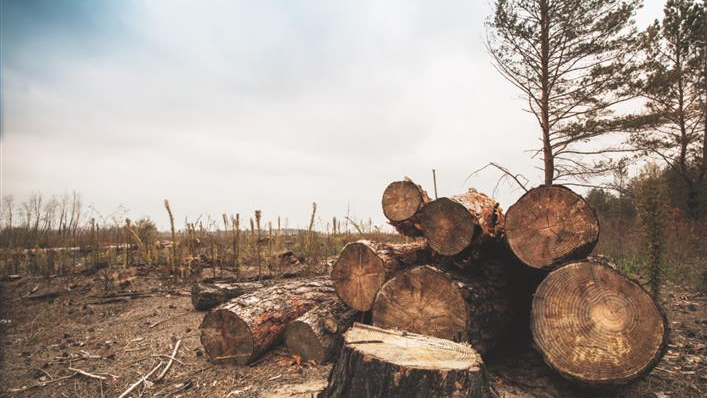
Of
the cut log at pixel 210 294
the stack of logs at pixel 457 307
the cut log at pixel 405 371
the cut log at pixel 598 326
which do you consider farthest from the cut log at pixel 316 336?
the cut log at pixel 210 294

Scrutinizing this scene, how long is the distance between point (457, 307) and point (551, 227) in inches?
37.0

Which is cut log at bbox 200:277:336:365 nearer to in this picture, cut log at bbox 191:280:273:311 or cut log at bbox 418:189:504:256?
cut log at bbox 191:280:273:311

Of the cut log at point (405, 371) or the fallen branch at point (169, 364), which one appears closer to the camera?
the cut log at point (405, 371)

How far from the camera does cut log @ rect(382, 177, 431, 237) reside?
3.52m

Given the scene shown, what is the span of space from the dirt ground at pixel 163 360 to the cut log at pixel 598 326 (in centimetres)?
46

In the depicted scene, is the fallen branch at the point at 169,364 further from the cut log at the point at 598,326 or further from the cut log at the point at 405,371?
the cut log at the point at 598,326

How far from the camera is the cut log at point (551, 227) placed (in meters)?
2.75

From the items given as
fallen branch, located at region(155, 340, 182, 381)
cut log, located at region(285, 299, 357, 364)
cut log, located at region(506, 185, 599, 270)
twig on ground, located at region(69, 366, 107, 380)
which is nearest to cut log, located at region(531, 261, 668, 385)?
cut log, located at region(506, 185, 599, 270)

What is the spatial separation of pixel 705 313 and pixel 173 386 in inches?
258

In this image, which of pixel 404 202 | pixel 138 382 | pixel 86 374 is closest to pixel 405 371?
pixel 404 202

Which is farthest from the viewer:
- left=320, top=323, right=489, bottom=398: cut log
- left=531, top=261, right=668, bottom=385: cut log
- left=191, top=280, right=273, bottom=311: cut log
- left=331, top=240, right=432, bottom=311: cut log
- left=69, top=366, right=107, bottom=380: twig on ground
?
left=191, top=280, right=273, bottom=311: cut log

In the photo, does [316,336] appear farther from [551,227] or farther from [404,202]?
[551,227]

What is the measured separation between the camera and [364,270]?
3.55 metres

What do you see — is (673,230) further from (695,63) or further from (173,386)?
(173,386)
